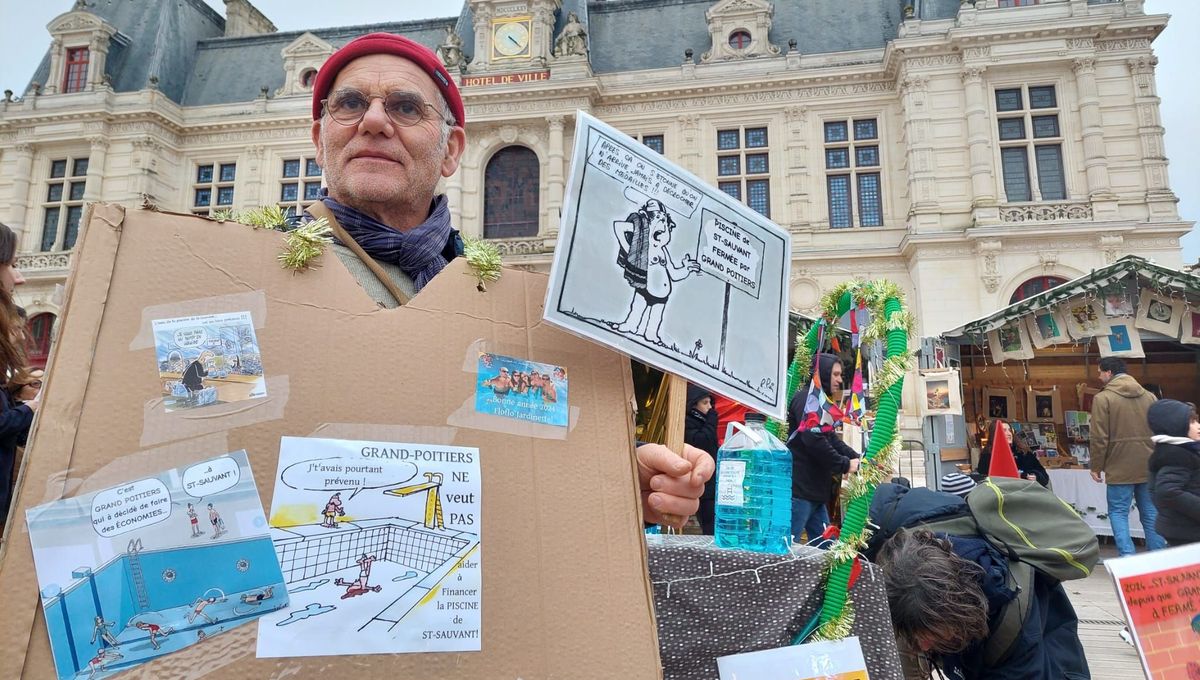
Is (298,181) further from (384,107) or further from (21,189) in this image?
(384,107)

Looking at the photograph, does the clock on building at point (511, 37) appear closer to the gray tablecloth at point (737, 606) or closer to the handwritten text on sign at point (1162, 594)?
the gray tablecloth at point (737, 606)

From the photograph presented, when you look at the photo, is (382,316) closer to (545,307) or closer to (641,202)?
(545,307)

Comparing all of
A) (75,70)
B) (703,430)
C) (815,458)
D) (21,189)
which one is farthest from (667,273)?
(75,70)

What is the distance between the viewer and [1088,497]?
8953 millimetres

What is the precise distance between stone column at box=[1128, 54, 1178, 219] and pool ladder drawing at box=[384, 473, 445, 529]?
61.0 ft

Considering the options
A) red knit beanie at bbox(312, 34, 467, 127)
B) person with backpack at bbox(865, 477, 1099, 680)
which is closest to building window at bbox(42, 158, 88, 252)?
red knit beanie at bbox(312, 34, 467, 127)

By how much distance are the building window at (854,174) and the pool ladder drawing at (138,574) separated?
1795cm

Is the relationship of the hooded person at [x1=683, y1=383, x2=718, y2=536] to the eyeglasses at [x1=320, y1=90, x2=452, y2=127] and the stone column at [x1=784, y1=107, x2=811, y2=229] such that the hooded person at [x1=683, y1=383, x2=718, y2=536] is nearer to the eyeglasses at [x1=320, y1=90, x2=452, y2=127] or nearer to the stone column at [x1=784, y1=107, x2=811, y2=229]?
the eyeglasses at [x1=320, y1=90, x2=452, y2=127]

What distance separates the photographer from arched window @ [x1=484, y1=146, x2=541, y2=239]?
1847 centimetres

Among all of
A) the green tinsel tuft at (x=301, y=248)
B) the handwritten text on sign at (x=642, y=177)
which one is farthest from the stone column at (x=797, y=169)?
the green tinsel tuft at (x=301, y=248)

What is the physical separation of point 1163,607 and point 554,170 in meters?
17.0

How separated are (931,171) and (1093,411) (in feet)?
35.2

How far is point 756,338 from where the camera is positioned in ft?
4.61

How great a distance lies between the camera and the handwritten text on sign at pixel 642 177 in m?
1.26
